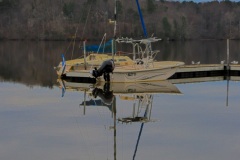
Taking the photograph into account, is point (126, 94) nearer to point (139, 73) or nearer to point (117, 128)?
point (139, 73)

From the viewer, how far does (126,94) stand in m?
26.7

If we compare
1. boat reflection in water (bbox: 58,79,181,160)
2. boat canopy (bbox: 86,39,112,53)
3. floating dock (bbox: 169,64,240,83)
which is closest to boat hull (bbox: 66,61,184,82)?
boat reflection in water (bbox: 58,79,181,160)

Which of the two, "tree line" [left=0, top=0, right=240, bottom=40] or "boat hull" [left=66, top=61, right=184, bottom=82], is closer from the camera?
"boat hull" [left=66, top=61, right=184, bottom=82]

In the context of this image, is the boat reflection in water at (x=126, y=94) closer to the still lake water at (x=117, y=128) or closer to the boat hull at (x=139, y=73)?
the still lake water at (x=117, y=128)

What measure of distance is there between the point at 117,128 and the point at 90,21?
4712 inches

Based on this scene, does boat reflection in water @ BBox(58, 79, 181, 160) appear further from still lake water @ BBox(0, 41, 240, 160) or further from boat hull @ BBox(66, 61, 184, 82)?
boat hull @ BBox(66, 61, 184, 82)

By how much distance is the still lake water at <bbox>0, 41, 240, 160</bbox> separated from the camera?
50.9ft

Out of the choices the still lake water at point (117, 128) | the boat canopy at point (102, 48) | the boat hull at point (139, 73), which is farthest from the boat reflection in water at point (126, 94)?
the boat canopy at point (102, 48)

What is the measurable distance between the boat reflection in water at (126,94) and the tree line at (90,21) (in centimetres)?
9764

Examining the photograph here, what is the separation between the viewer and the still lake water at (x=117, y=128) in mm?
15508

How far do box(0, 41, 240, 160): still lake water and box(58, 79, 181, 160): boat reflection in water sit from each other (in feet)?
0.87

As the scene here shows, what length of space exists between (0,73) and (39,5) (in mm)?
107056

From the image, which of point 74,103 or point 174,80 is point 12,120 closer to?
point 74,103

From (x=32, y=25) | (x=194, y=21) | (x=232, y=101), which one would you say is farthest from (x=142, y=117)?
(x=194, y=21)
